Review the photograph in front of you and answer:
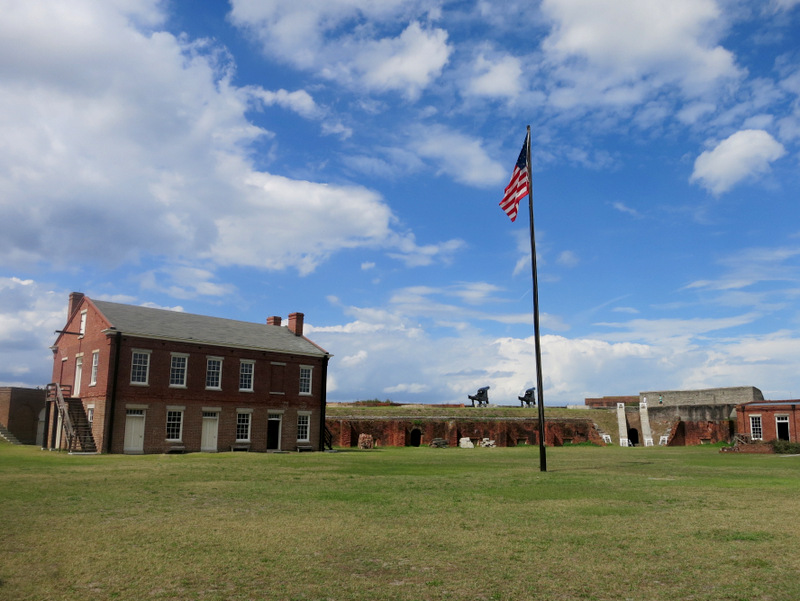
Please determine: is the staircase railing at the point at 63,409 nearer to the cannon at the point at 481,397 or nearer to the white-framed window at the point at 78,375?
the white-framed window at the point at 78,375

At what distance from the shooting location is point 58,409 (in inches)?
1398

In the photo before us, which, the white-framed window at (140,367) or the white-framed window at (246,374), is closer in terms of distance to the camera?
the white-framed window at (140,367)

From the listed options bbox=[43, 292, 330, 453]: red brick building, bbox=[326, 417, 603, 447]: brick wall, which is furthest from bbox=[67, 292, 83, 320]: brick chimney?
bbox=[326, 417, 603, 447]: brick wall

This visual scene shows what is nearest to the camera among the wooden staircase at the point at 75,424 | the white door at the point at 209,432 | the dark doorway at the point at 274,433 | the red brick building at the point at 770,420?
the wooden staircase at the point at 75,424

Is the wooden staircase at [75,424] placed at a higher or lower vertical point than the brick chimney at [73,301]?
lower

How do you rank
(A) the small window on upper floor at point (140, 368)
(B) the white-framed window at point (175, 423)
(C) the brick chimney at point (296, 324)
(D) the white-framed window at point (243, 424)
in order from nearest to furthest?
(A) the small window on upper floor at point (140, 368) < (B) the white-framed window at point (175, 423) < (D) the white-framed window at point (243, 424) < (C) the brick chimney at point (296, 324)

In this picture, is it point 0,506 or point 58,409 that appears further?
point 58,409

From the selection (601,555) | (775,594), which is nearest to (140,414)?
(601,555)

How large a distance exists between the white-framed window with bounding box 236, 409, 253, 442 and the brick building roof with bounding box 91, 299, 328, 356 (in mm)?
3847

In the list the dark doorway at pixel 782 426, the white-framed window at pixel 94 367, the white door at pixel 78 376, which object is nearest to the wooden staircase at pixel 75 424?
the white door at pixel 78 376

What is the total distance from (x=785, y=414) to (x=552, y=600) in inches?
1991

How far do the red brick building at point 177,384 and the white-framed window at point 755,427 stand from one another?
113 feet

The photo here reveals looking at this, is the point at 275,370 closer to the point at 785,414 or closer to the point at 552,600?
the point at 552,600

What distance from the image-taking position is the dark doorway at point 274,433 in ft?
125
